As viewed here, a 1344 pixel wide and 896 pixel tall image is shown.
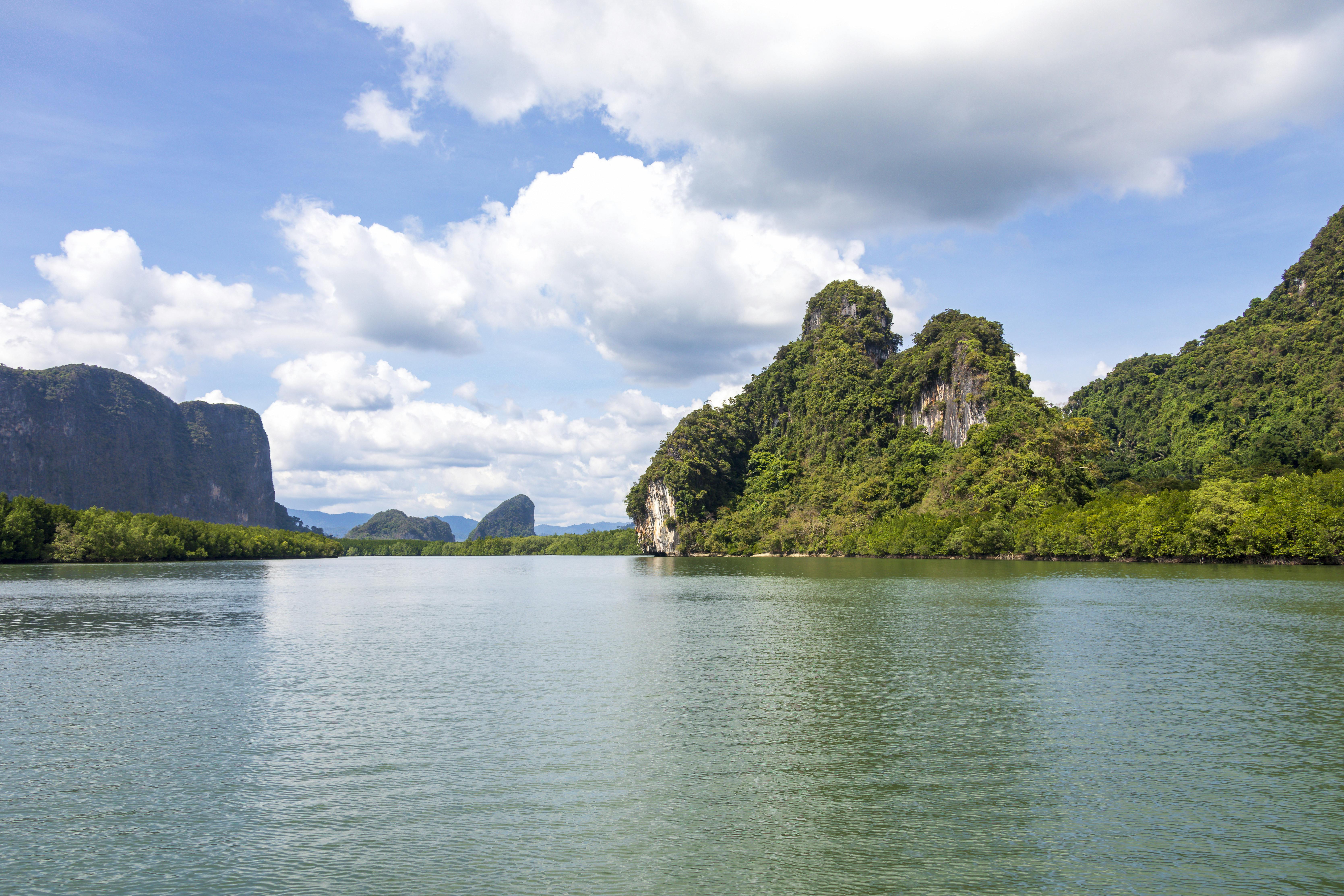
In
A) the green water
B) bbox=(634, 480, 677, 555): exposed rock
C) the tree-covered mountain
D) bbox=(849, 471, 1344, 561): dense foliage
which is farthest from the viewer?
bbox=(634, 480, 677, 555): exposed rock

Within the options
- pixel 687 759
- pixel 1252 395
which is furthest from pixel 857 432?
pixel 687 759

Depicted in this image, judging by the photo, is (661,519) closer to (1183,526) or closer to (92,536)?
(92,536)

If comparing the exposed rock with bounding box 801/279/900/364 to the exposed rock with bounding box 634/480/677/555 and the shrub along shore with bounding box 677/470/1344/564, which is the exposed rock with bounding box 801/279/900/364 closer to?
the exposed rock with bounding box 634/480/677/555

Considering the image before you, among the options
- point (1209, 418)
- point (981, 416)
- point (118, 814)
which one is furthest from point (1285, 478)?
point (118, 814)

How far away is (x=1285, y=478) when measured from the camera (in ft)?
257

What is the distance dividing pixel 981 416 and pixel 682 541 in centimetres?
7366

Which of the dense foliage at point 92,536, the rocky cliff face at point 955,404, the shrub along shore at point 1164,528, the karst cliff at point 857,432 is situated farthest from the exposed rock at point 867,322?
the dense foliage at point 92,536

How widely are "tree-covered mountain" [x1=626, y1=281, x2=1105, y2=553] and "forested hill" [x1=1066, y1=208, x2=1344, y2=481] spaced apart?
15.9 metres

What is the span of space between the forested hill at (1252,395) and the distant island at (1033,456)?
1.44ft

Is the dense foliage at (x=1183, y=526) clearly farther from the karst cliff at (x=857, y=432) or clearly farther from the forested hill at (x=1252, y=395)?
the karst cliff at (x=857, y=432)

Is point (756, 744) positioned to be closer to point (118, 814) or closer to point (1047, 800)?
point (1047, 800)

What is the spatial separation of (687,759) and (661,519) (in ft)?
573

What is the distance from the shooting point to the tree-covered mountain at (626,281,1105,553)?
112 m

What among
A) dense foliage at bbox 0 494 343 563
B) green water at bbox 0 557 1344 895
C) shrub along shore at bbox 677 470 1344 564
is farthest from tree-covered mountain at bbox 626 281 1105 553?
dense foliage at bbox 0 494 343 563
